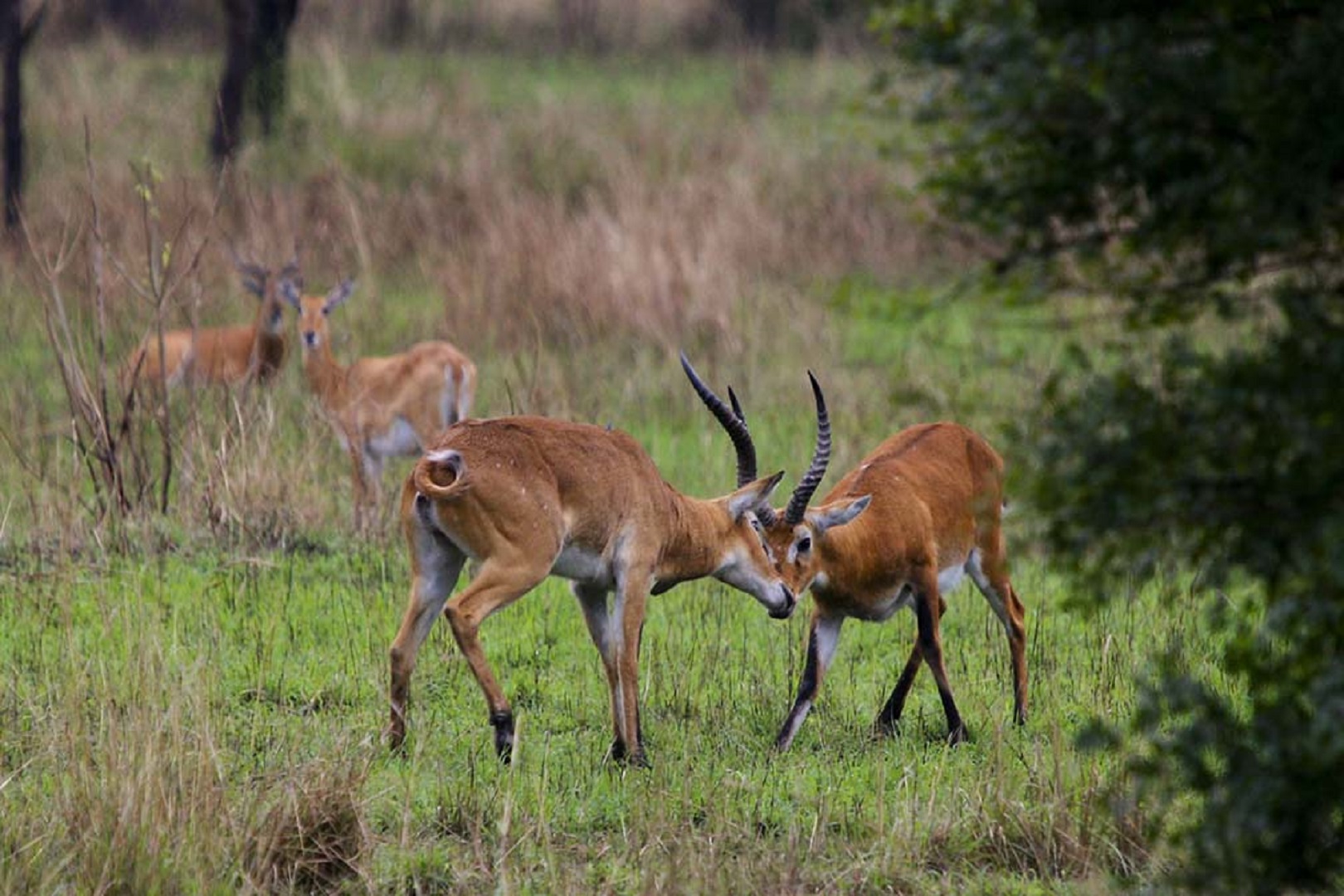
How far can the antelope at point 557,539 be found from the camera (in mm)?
6312

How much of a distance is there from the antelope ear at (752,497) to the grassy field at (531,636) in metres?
0.58

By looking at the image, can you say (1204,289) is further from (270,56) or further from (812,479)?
(270,56)

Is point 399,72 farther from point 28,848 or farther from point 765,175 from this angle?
point 28,848

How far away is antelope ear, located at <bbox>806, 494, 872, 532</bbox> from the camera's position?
22.5 feet

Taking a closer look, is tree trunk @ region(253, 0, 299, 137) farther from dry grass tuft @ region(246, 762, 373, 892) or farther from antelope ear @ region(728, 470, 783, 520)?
dry grass tuft @ region(246, 762, 373, 892)

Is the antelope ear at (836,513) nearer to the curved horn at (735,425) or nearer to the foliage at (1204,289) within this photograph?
the curved horn at (735,425)

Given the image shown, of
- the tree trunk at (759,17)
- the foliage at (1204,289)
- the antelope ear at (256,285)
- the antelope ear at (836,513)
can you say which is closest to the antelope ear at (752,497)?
the antelope ear at (836,513)

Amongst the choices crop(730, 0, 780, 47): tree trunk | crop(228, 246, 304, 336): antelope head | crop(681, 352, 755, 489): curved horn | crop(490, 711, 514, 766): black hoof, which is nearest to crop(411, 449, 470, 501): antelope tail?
crop(490, 711, 514, 766): black hoof

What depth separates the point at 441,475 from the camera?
638 cm

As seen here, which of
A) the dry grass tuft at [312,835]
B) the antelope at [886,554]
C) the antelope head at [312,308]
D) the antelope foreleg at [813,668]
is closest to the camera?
the dry grass tuft at [312,835]

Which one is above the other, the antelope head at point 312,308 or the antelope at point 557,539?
the antelope at point 557,539

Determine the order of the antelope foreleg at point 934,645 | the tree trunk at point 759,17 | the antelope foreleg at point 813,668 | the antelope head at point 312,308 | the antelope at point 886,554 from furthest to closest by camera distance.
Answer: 1. the tree trunk at point 759,17
2. the antelope head at point 312,308
3. the antelope at point 886,554
4. the antelope foreleg at point 934,645
5. the antelope foreleg at point 813,668

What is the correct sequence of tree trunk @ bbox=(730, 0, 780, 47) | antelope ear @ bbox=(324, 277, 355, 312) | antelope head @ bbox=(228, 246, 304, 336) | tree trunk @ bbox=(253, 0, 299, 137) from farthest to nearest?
tree trunk @ bbox=(730, 0, 780, 47) < tree trunk @ bbox=(253, 0, 299, 137) < antelope ear @ bbox=(324, 277, 355, 312) < antelope head @ bbox=(228, 246, 304, 336)

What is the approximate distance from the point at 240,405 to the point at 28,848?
4777 millimetres
